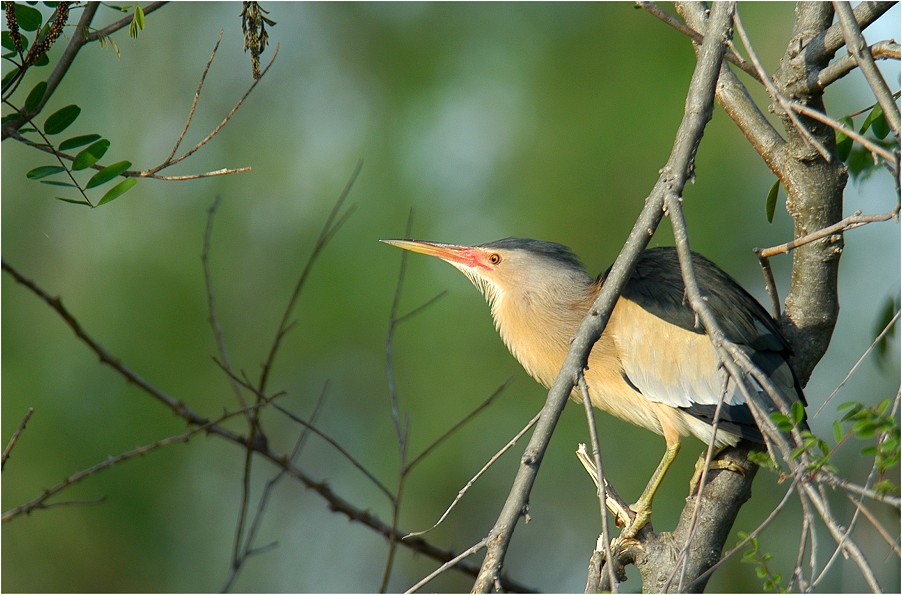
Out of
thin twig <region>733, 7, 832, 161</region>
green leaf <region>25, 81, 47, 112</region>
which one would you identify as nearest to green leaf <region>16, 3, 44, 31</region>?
green leaf <region>25, 81, 47, 112</region>

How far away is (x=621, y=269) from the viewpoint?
1.52 metres

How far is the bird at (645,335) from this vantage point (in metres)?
2.38

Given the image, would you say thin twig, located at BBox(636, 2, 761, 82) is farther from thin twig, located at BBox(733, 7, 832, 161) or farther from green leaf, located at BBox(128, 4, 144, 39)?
green leaf, located at BBox(128, 4, 144, 39)

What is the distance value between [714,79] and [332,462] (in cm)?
487

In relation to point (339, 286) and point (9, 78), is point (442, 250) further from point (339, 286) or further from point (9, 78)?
point (339, 286)

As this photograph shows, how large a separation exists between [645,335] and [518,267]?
0.56 metres

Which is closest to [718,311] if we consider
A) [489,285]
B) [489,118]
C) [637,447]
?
[489,285]

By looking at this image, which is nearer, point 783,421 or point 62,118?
point 783,421

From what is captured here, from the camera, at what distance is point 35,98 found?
5.48ft

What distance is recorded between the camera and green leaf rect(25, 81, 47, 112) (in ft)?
5.42

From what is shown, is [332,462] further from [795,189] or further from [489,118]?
[795,189]

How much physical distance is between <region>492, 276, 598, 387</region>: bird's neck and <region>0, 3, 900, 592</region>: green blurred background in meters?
2.59

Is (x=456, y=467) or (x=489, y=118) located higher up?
(x=489, y=118)

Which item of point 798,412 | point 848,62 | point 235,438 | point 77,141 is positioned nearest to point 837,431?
point 798,412
